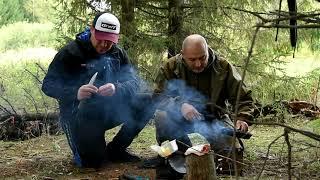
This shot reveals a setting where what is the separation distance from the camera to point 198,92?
409cm

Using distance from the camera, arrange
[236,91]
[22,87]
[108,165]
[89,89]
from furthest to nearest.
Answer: [22,87]
[108,165]
[236,91]
[89,89]

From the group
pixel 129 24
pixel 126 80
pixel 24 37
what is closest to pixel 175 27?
pixel 129 24

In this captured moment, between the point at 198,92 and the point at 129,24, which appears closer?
the point at 198,92

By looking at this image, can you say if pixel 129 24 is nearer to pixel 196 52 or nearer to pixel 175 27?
pixel 175 27

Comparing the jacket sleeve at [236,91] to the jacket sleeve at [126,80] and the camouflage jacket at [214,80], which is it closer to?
the camouflage jacket at [214,80]

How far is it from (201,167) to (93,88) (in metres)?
1.26

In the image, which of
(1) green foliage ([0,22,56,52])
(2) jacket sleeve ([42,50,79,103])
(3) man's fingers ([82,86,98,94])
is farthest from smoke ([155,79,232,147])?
(1) green foliage ([0,22,56,52])

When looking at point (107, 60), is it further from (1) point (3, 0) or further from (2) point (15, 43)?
(1) point (3, 0)

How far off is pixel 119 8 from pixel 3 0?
17.4 m

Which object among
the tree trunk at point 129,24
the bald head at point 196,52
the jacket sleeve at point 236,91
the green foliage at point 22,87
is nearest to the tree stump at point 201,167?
the jacket sleeve at point 236,91

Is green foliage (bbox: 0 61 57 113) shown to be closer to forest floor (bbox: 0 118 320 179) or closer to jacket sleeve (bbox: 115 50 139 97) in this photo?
forest floor (bbox: 0 118 320 179)

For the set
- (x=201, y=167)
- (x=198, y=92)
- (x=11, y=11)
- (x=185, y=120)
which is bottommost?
(x=201, y=167)

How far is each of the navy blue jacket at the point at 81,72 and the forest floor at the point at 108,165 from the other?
567 millimetres

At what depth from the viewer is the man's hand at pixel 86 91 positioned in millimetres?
3863
